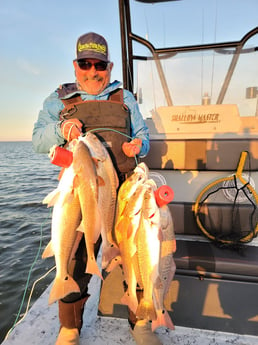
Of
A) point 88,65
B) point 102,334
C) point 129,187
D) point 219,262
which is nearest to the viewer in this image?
point 129,187

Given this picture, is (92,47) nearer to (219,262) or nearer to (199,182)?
(219,262)

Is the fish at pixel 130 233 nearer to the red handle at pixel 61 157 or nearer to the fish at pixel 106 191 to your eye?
the fish at pixel 106 191

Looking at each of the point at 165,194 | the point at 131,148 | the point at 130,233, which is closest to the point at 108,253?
the point at 130,233

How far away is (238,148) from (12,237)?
21.3 feet

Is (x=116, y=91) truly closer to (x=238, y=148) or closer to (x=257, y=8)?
(x=238, y=148)

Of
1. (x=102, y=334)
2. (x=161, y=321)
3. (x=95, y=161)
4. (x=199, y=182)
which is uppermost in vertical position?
(x=95, y=161)

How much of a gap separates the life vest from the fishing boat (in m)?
1.35

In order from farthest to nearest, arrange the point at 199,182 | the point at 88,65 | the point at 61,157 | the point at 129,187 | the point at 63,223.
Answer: the point at 199,182 < the point at 88,65 < the point at 129,187 < the point at 63,223 < the point at 61,157

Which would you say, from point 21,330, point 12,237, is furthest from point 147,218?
point 12,237

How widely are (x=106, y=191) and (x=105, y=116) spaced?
68cm

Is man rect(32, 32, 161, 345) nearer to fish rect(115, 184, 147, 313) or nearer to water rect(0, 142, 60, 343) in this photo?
fish rect(115, 184, 147, 313)

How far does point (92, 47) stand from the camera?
206cm

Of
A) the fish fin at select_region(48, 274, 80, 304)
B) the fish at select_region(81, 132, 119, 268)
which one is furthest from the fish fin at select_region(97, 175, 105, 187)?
the fish fin at select_region(48, 274, 80, 304)

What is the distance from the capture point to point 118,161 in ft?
7.38
